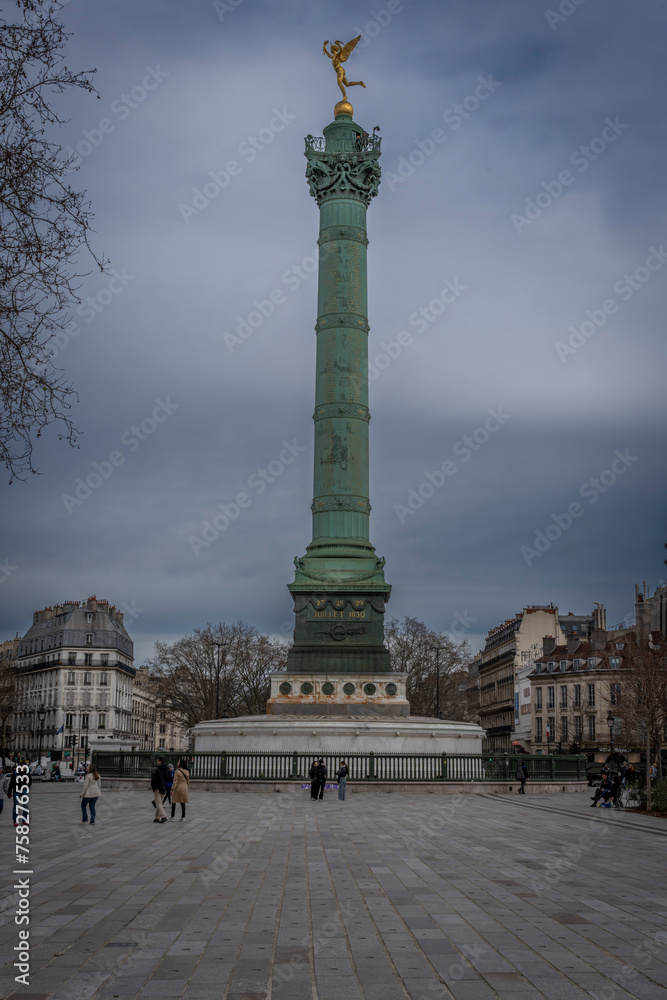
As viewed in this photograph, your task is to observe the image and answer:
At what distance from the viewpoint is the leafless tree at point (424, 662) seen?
74688 mm

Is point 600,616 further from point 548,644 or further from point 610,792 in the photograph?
point 610,792

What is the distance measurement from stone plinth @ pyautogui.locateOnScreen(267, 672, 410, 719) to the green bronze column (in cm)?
56

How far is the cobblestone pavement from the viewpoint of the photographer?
7.55 metres

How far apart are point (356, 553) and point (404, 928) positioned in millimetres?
32544

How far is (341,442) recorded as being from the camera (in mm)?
43281

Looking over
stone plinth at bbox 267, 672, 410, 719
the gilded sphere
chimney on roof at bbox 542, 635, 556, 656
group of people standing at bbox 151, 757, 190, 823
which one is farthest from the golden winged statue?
chimney on roof at bbox 542, 635, 556, 656

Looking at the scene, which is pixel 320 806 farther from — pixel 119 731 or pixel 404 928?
pixel 119 731

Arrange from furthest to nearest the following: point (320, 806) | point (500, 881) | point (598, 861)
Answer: point (320, 806) → point (598, 861) → point (500, 881)

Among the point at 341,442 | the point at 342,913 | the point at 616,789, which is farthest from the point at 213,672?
the point at 342,913

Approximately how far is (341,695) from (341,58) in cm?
3195

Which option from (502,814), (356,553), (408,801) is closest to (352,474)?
(356,553)

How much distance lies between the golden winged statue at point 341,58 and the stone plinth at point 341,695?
1128 inches

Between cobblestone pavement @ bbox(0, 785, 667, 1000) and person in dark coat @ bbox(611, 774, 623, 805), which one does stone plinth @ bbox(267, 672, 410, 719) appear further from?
cobblestone pavement @ bbox(0, 785, 667, 1000)

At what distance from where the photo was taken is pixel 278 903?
11.0 metres
